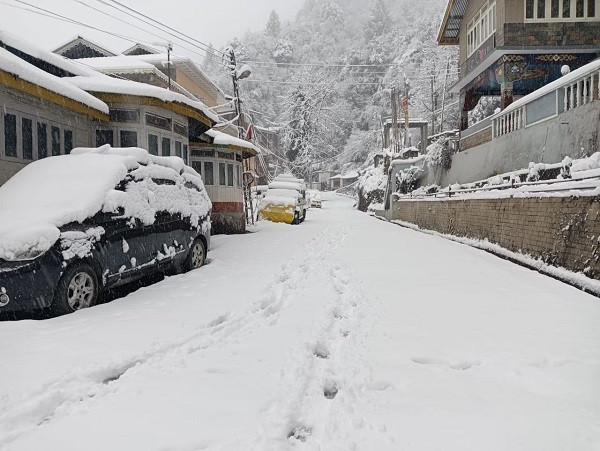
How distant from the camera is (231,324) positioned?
4594 mm

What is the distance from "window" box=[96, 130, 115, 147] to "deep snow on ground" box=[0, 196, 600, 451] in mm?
7198

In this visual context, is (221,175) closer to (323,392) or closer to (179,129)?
(179,129)

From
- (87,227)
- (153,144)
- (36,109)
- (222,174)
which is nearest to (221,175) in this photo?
(222,174)

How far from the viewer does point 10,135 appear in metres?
8.29

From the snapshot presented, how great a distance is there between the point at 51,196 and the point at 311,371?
4.27m

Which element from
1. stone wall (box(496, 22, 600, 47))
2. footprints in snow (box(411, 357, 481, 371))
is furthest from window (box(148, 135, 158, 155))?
Answer: stone wall (box(496, 22, 600, 47))

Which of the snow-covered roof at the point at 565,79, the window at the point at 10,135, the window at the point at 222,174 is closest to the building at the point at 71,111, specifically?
the window at the point at 10,135

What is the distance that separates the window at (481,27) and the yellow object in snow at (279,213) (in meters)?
12.2

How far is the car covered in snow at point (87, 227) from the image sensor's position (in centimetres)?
461

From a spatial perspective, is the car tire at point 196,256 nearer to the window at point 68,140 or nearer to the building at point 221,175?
the window at point 68,140

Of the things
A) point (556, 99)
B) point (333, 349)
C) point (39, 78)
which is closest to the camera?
point (333, 349)

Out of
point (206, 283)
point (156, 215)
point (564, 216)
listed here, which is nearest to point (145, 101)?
point (156, 215)

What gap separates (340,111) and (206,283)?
72.3 m

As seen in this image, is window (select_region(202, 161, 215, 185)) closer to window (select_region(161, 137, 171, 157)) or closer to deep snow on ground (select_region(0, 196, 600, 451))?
window (select_region(161, 137, 171, 157))
